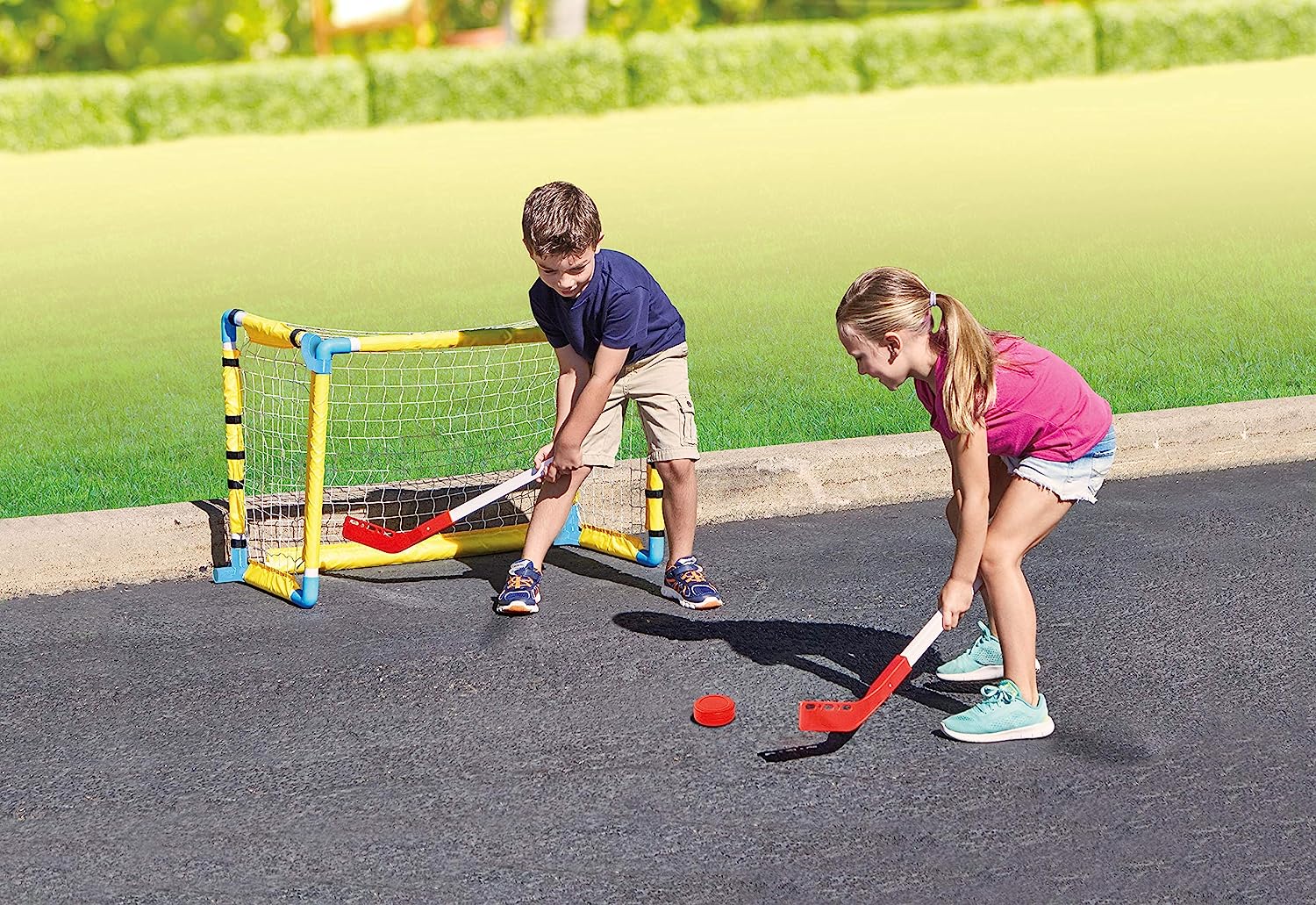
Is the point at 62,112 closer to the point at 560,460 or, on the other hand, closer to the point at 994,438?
the point at 560,460

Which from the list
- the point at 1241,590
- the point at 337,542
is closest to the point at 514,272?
the point at 337,542

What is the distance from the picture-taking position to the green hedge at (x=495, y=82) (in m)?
21.8

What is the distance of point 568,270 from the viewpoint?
4938 millimetres

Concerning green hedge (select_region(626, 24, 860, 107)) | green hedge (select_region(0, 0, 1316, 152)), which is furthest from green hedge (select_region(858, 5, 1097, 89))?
green hedge (select_region(626, 24, 860, 107))

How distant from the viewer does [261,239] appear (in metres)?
14.7

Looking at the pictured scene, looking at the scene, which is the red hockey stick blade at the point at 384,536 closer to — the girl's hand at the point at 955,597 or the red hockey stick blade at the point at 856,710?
the red hockey stick blade at the point at 856,710

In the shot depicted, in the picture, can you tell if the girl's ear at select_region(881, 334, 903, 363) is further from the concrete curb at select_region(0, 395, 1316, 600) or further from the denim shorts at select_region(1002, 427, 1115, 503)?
the concrete curb at select_region(0, 395, 1316, 600)

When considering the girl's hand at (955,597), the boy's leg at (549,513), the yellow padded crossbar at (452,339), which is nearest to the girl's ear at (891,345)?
the girl's hand at (955,597)

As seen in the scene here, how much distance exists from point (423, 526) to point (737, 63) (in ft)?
59.4

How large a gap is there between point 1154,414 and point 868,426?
4.13 ft

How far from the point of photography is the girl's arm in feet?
13.3

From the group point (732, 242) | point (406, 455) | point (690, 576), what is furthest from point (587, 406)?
point (732, 242)

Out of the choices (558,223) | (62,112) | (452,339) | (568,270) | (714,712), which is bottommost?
(714,712)

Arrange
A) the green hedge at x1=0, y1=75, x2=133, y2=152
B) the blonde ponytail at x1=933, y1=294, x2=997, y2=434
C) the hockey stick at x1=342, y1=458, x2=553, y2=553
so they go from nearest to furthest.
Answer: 1. the blonde ponytail at x1=933, y1=294, x2=997, y2=434
2. the hockey stick at x1=342, y1=458, x2=553, y2=553
3. the green hedge at x1=0, y1=75, x2=133, y2=152
